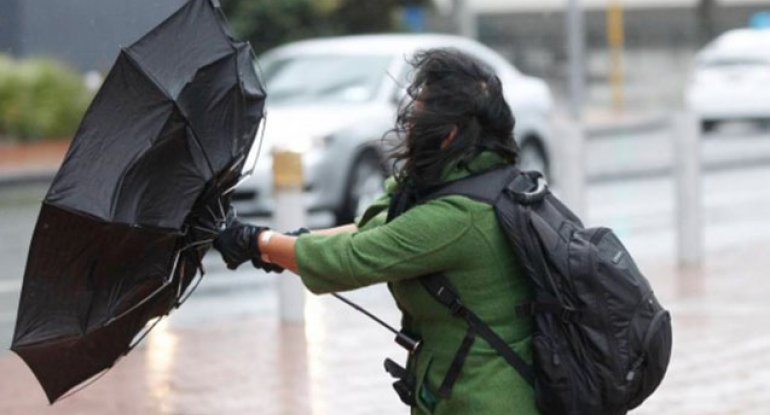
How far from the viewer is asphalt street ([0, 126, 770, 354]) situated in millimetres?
12352

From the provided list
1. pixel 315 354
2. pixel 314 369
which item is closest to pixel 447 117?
pixel 314 369

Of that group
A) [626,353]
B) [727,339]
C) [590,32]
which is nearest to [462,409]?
[626,353]

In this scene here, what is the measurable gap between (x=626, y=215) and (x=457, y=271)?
45.5ft

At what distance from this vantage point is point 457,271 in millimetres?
4113

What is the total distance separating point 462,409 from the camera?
4.12 meters

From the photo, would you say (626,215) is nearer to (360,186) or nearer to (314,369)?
(360,186)

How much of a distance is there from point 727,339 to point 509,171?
6.10m

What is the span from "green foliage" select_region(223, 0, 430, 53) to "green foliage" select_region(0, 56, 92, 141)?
599cm

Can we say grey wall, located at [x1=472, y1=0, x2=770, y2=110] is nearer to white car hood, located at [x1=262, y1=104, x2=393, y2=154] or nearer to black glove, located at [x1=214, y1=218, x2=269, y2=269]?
white car hood, located at [x1=262, y1=104, x2=393, y2=154]

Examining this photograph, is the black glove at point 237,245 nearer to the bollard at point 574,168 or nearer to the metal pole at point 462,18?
the bollard at point 574,168

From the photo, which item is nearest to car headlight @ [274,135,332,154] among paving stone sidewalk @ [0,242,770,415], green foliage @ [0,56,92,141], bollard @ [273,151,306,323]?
paving stone sidewalk @ [0,242,770,415]

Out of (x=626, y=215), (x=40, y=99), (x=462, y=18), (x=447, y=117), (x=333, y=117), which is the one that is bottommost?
(x=462, y=18)

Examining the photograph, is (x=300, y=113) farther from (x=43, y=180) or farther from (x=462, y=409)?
(x=462, y=409)

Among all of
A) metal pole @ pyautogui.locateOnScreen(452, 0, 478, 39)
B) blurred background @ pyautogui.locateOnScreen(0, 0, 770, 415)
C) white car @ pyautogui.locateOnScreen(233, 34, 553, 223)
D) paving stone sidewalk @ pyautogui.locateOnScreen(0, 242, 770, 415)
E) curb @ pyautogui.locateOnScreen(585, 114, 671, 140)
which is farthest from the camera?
metal pole @ pyautogui.locateOnScreen(452, 0, 478, 39)
